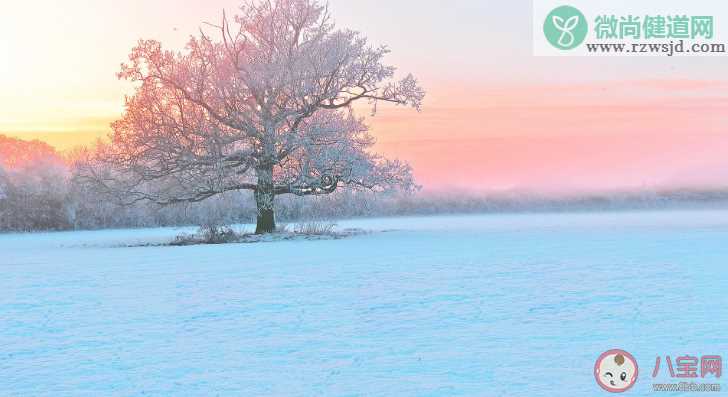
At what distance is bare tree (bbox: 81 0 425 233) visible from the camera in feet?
88.8

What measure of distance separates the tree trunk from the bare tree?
0.05 m

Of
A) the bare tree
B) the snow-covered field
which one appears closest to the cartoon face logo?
the snow-covered field

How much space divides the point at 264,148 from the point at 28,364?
2064 centimetres

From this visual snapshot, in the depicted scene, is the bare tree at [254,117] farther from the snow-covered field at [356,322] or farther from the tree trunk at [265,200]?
the snow-covered field at [356,322]

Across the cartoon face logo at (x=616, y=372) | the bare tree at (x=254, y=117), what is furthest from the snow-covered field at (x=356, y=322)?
the bare tree at (x=254, y=117)

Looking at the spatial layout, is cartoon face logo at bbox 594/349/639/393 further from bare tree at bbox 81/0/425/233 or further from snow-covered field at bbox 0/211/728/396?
bare tree at bbox 81/0/425/233

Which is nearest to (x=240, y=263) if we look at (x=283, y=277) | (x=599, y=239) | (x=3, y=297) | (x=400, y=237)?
(x=283, y=277)

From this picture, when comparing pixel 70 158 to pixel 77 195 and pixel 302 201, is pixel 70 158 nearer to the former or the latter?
pixel 77 195

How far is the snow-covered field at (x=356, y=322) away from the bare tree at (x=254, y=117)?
9.43 m

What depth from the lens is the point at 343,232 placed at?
30.4 m

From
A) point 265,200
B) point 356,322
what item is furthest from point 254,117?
point 356,322

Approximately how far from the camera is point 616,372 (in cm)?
628

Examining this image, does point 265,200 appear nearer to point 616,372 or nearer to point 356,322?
point 356,322

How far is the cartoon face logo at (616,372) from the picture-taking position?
239 inches
